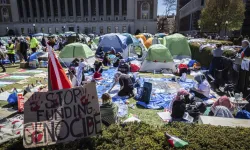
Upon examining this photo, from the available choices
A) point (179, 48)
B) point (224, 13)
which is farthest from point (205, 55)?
point (224, 13)

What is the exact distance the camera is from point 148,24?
206 feet

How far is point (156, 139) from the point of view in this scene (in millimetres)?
3000

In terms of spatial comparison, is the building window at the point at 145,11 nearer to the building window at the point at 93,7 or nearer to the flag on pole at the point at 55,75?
the building window at the point at 93,7

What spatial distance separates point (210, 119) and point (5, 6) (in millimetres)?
80668

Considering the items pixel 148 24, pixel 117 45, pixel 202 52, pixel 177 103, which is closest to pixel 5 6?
pixel 148 24

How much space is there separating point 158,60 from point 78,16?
6283 cm

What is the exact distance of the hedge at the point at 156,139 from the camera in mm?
2844

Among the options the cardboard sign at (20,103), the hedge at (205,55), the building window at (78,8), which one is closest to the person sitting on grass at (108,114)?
the cardboard sign at (20,103)

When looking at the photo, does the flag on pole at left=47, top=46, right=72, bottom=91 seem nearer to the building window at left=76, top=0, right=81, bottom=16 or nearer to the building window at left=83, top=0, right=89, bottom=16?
the building window at left=83, top=0, right=89, bottom=16

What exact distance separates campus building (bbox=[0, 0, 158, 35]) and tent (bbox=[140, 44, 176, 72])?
5325cm

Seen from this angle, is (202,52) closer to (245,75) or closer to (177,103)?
(245,75)

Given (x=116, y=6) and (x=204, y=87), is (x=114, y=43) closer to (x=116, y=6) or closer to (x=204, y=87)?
(x=204, y=87)

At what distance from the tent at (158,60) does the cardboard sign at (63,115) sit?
9.02 m

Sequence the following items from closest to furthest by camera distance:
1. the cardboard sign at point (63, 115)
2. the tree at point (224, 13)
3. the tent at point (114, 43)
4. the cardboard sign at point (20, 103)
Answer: the cardboard sign at point (63, 115) < the cardboard sign at point (20, 103) < the tent at point (114, 43) < the tree at point (224, 13)
